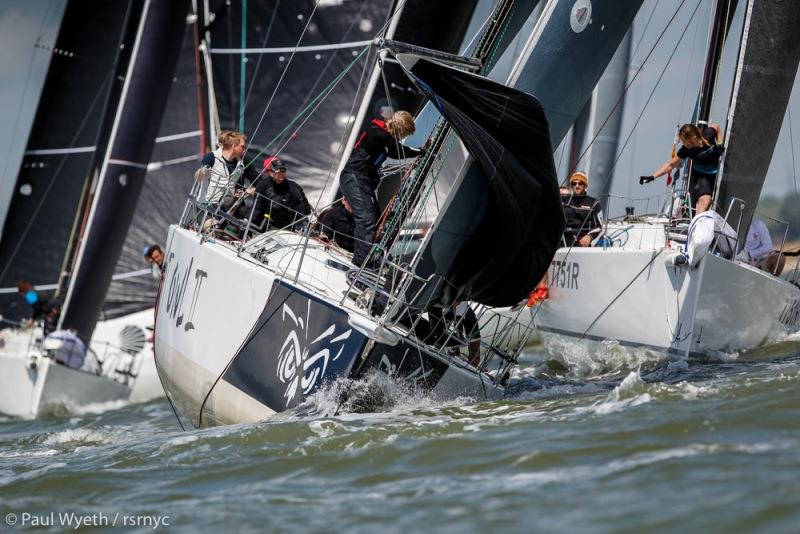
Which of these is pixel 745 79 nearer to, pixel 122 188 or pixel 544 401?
pixel 544 401

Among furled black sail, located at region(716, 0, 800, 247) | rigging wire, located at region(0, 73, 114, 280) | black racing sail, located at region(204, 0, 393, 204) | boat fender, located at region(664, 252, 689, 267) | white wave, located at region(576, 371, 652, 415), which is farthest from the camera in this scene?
rigging wire, located at region(0, 73, 114, 280)

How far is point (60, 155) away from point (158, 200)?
1.30m

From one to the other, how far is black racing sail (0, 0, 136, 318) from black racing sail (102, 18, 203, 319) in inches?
32.1

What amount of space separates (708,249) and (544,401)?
246cm

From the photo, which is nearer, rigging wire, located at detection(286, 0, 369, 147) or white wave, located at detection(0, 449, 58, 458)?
white wave, located at detection(0, 449, 58, 458)

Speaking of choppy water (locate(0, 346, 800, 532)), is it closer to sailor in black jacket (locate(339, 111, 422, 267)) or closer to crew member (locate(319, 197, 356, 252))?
sailor in black jacket (locate(339, 111, 422, 267))

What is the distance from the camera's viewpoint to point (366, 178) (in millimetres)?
6812

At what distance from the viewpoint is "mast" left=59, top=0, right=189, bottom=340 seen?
12266 millimetres

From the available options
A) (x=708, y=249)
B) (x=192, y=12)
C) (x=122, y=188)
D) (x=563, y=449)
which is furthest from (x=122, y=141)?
(x=563, y=449)

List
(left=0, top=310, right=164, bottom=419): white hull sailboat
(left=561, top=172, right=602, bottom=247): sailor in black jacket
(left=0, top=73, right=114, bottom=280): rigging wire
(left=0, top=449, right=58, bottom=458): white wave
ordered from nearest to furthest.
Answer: (left=0, top=449, right=58, bottom=458): white wave
(left=561, top=172, right=602, bottom=247): sailor in black jacket
(left=0, top=310, right=164, bottom=419): white hull sailboat
(left=0, top=73, right=114, bottom=280): rigging wire

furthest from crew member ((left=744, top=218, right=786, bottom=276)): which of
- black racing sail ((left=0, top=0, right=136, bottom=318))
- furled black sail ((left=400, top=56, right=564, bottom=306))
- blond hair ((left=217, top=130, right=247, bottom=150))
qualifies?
black racing sail ((left=0, top=0, right=136, bottom=318))

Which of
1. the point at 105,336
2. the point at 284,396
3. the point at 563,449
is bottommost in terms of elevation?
the point at 105,336

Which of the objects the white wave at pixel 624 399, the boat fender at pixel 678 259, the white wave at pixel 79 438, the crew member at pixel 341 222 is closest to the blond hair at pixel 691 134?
the boat fender at pixel 678 259

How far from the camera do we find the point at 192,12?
1331 centimetres
